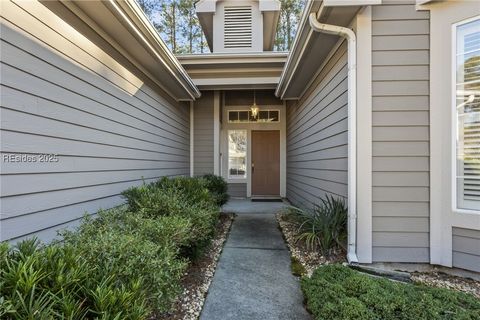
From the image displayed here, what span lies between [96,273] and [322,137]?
349cm

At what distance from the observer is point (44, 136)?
2.26 m

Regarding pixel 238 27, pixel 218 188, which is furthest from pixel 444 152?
pixel 238 27

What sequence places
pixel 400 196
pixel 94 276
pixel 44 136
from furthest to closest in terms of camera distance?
pixel 400 196, pixel 44 136, pixel 94 276

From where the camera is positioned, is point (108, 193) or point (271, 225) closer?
point (108, 193)

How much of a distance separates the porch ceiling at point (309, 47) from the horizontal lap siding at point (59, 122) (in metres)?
2.29

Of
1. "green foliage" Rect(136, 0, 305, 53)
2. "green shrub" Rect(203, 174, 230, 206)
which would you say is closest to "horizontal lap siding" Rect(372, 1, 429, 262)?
"green shrub" Rect(203, 174, 230, 206)

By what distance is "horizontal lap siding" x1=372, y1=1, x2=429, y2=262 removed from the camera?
288cm

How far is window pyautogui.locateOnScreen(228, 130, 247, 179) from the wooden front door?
255 millimetres

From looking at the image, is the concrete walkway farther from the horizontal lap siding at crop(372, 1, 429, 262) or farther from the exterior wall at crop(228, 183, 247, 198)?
the exterior wall at crop(228, 183, 247, 198)

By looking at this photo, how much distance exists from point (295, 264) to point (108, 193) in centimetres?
225

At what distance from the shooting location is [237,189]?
25.9 ft

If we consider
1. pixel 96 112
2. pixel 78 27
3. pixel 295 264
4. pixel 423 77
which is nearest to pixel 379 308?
pixel 295 264

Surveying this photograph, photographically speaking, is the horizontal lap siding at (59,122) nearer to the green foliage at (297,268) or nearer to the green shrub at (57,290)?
the green shrub at (57,290)

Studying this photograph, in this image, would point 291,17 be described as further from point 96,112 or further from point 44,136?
point 44,136
